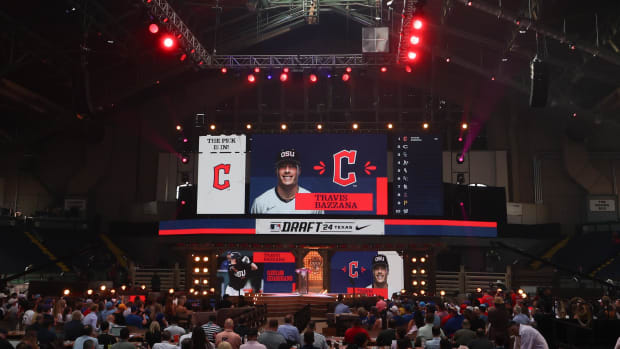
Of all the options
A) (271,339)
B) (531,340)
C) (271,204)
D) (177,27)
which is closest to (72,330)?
(271,339)

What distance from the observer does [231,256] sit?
3088cm

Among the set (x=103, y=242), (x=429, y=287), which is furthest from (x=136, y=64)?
(x=429, y=287)

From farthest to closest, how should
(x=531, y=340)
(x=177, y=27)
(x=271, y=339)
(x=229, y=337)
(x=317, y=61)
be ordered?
(x=317, y=61)
(x=177, y=27)
(x=271, y=339)
(x=229, y=337)
(x=531, y=340)

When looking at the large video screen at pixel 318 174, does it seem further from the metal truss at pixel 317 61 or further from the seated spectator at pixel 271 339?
the seated spectator at pixel 271 339

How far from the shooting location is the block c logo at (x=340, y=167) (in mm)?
29594

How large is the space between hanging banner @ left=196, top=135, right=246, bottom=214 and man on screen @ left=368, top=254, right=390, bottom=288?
263 inches

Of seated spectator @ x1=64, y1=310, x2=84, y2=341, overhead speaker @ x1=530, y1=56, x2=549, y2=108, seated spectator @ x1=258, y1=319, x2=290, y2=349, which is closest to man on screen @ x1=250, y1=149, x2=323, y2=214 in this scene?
overhead speaker @ x1=530, y1=56, x2=549, y2=108

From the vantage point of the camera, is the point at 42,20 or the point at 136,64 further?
the point at 136,64

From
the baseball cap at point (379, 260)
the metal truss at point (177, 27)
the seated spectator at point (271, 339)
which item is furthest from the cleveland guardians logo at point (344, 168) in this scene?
the seated spectator at point (271, 339)

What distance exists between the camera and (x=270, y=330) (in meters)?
11.9

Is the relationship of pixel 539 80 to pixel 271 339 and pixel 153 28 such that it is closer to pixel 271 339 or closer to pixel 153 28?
pixel 153 28

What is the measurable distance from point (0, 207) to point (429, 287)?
22221mm

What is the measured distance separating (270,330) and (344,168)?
59.8 feet

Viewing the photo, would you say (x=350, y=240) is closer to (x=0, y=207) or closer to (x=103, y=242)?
(x=103, y=242)
